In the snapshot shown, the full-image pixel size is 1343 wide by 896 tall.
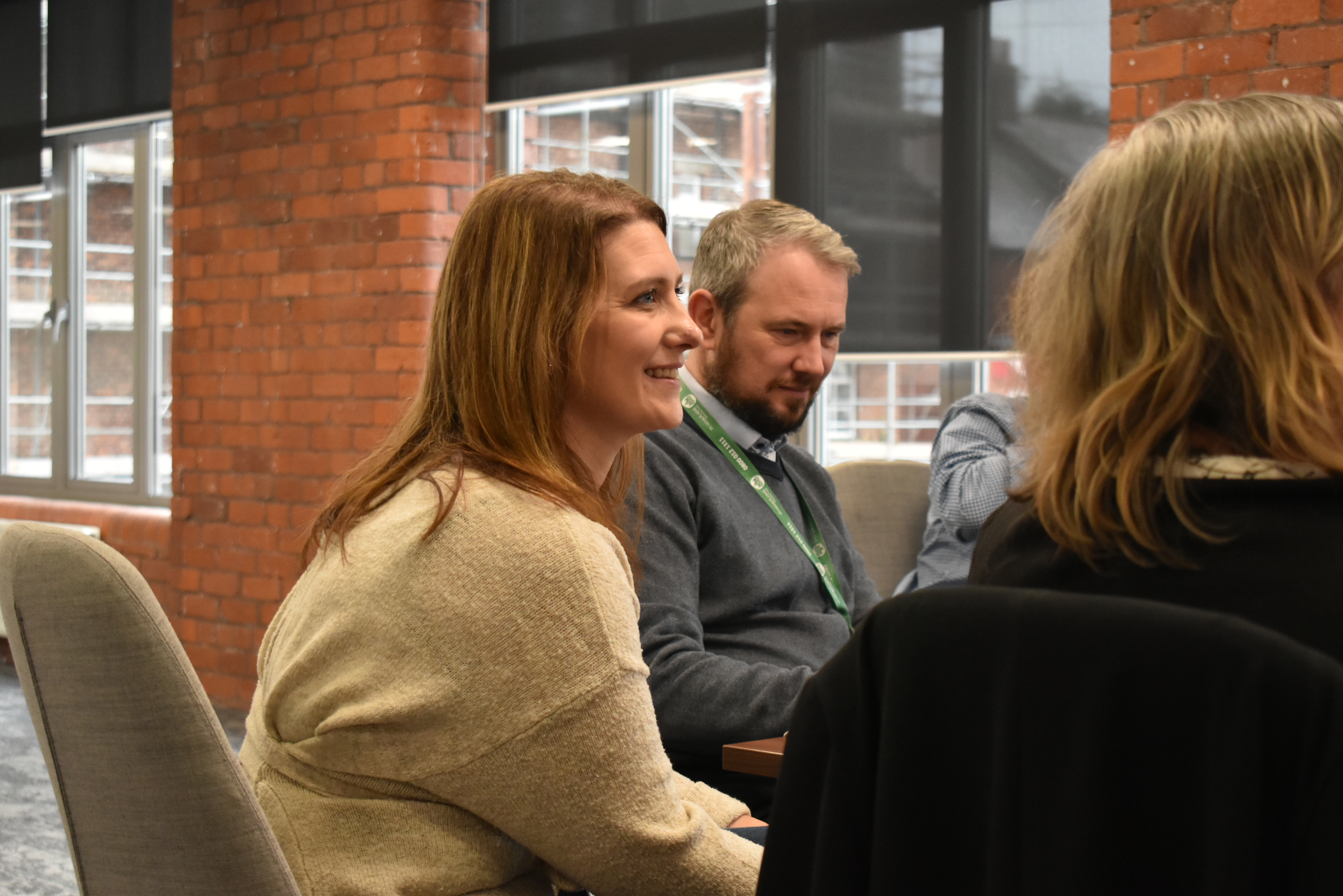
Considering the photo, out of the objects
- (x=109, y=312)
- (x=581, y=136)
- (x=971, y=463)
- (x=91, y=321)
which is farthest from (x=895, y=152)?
(x=91, y=321)

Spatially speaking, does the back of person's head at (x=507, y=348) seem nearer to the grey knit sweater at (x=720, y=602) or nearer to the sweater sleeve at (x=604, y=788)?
the sweater sleeve at (x=604, y=788)

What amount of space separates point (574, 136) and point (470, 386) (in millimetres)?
3721

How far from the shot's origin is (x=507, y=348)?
4.56ft

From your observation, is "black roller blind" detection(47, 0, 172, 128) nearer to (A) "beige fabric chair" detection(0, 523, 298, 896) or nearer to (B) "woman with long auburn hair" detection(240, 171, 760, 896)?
(B) "woman with long auburn hair" detection(240, 171, 760, 896)

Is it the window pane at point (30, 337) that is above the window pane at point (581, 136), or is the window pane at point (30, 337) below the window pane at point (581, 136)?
below

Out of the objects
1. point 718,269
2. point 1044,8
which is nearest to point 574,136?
point 1044,8

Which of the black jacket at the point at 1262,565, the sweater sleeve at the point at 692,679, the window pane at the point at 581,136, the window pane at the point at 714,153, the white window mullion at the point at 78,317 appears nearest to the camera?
the black jacket at the point at 1262,565

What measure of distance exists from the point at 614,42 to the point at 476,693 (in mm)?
3743

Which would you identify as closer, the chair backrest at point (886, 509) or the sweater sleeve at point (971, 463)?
the sweater sleeve at point (971, 463)

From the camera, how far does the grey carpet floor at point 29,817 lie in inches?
127

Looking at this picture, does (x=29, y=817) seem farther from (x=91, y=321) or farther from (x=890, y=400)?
(x=91, y=321)

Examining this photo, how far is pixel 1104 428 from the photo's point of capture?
0.94 m

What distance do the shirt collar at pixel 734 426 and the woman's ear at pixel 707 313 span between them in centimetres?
15

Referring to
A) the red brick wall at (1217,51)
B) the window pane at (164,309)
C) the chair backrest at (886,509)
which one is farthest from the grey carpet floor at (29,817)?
the red brick wall at (1217,51)
